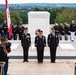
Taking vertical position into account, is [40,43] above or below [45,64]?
above

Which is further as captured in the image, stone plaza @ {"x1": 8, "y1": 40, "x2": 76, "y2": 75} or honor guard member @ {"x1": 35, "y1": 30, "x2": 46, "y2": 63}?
honor guard member @ {"x1": 35, "y1": 30, "x2": 46, "y2": 63}

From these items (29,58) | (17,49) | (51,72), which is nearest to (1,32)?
(17,49)

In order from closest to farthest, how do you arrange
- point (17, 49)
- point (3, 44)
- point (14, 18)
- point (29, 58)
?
point (3, 44) → point (29, 58) → point (17, 49) → point (14, 18)

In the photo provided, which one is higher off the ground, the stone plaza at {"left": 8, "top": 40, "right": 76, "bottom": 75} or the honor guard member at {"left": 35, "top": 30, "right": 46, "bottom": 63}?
the honor guard member at {"left": 35, "top": 30, "right": 46, "bottom": 63}

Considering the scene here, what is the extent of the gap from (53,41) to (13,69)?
6.94ft

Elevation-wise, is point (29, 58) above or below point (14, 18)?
above

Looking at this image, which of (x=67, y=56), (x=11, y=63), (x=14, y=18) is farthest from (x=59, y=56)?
(x=14, y=18)

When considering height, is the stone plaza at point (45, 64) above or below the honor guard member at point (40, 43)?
below

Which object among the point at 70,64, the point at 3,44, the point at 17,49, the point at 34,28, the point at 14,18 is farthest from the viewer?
the point at 14,18

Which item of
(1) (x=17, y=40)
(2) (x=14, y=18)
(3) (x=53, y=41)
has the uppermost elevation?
(3) (x=53, y=41)

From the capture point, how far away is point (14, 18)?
52031 millimetres

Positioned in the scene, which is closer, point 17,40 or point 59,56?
point 59,56

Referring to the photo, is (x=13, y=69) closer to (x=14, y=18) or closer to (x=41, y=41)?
(x=41, y=41)

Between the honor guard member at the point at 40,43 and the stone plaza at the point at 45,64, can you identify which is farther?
the honor guard member at the point at 40,43
